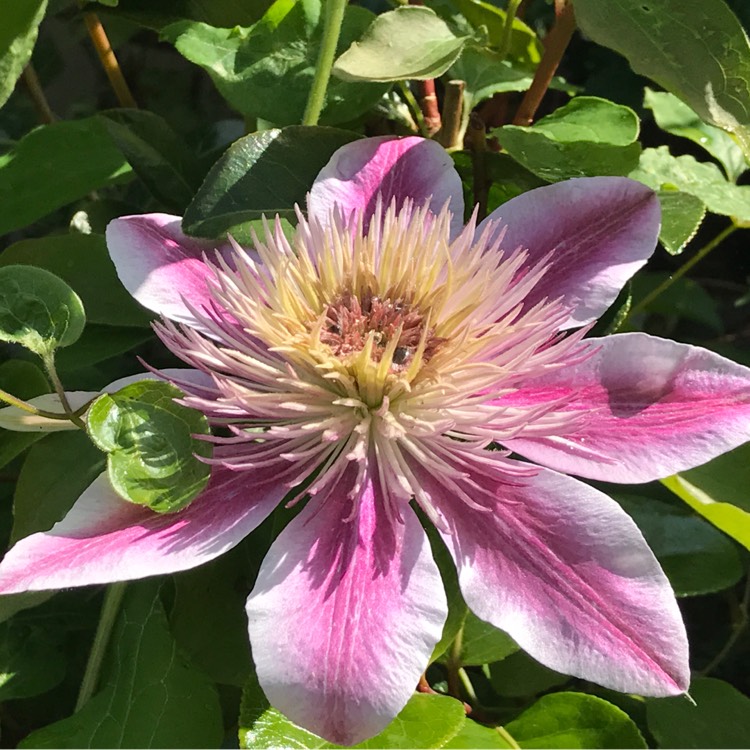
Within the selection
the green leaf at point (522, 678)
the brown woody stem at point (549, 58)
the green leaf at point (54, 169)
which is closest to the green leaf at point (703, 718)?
the green leaf at point (522, 678)

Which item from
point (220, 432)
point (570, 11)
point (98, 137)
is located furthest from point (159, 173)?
point (570, 11)

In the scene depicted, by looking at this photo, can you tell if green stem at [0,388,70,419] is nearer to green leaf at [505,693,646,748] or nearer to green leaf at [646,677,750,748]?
green leaf at [505,693,646,748]

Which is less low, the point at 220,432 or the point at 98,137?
the point at 98,137

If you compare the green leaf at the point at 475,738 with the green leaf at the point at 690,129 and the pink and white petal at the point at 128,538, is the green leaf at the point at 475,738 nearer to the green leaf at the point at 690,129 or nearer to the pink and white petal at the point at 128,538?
the pink and white petal at the point at 128,538

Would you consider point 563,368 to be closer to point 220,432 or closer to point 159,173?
point 220,432

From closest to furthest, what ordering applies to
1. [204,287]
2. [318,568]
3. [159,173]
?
[318,568] → [204,287] → [159,173]

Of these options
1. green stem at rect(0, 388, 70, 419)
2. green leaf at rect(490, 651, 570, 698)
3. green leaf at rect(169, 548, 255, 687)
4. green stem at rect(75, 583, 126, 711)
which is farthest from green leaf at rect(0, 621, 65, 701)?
green leaf at rect(490, 651, 570, 698)

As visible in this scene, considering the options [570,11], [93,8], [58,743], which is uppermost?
[570,11]
